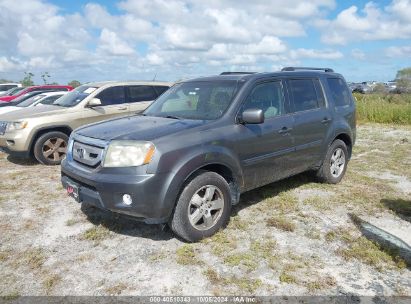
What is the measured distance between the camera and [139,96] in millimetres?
8680

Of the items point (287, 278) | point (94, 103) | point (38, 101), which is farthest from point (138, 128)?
point (38, 101)

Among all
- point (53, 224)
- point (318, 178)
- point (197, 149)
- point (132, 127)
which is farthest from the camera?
point (318, 178)

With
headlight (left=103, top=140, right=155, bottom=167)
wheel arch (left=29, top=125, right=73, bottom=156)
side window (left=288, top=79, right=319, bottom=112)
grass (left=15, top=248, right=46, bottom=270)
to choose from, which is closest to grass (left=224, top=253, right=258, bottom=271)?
headlight (left=103, top=140, right=155, bottom=167)

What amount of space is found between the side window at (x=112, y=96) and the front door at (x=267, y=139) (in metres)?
4.43

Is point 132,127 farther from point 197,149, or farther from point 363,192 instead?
point 363,192

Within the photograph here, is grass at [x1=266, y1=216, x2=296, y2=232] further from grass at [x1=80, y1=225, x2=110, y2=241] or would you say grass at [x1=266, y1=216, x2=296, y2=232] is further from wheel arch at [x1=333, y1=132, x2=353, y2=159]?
wheel arch at [x1=333, y1=132, x2=353, y2=159]

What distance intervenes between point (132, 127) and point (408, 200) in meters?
3.97

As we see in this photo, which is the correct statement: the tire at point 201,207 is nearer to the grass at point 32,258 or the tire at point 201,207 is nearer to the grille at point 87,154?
the grille at point 87,154

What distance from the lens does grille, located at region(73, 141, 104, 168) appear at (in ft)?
12.7

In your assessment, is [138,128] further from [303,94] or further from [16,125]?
[16,125]

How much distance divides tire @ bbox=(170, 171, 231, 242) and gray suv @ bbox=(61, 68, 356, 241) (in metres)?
0.01

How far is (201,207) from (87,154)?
1.33m

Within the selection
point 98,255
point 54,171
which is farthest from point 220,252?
point 54,171

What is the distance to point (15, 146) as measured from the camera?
24.1 ft
